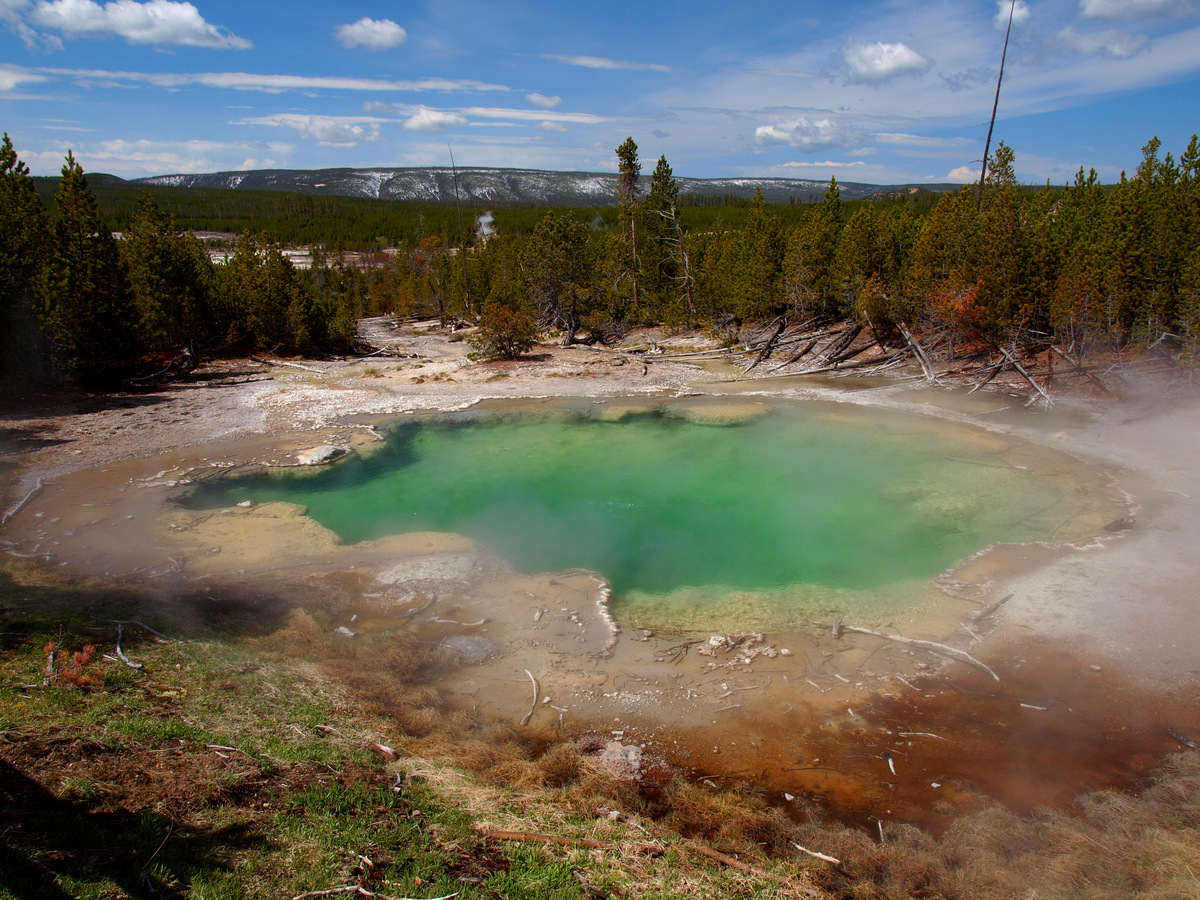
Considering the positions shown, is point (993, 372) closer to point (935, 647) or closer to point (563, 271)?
point (935, 647)

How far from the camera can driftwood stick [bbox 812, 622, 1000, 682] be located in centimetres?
760

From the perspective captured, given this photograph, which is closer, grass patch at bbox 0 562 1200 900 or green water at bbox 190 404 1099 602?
grass patch at bbox 0 562 1200 900

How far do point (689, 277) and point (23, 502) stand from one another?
97.3 feet

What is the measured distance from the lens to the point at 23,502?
39.2 ft

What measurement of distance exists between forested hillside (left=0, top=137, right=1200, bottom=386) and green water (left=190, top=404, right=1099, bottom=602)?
6906mm

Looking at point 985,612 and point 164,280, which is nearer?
point 985,612

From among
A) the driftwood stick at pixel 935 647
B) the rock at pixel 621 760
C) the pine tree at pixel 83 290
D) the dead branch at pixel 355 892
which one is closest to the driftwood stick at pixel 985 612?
the driftwood stick at pixel 935 647

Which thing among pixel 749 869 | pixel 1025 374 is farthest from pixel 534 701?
pixel 1025 374

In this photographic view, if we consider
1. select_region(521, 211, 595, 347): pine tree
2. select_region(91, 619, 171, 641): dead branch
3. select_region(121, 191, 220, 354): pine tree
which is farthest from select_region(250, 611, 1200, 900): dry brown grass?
select_region(521, 211, 595, 347): pine tree

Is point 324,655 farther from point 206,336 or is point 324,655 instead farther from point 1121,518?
point 206,336

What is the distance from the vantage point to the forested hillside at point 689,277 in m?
18.3

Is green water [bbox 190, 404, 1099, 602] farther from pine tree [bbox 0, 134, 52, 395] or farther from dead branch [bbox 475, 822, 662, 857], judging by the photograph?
pine tree [bbox 0, 134, 52, 395]

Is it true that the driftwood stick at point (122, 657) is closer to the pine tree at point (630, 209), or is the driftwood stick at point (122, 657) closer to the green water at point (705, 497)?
the green water at point (705, 497)

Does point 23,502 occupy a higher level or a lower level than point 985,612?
higher
